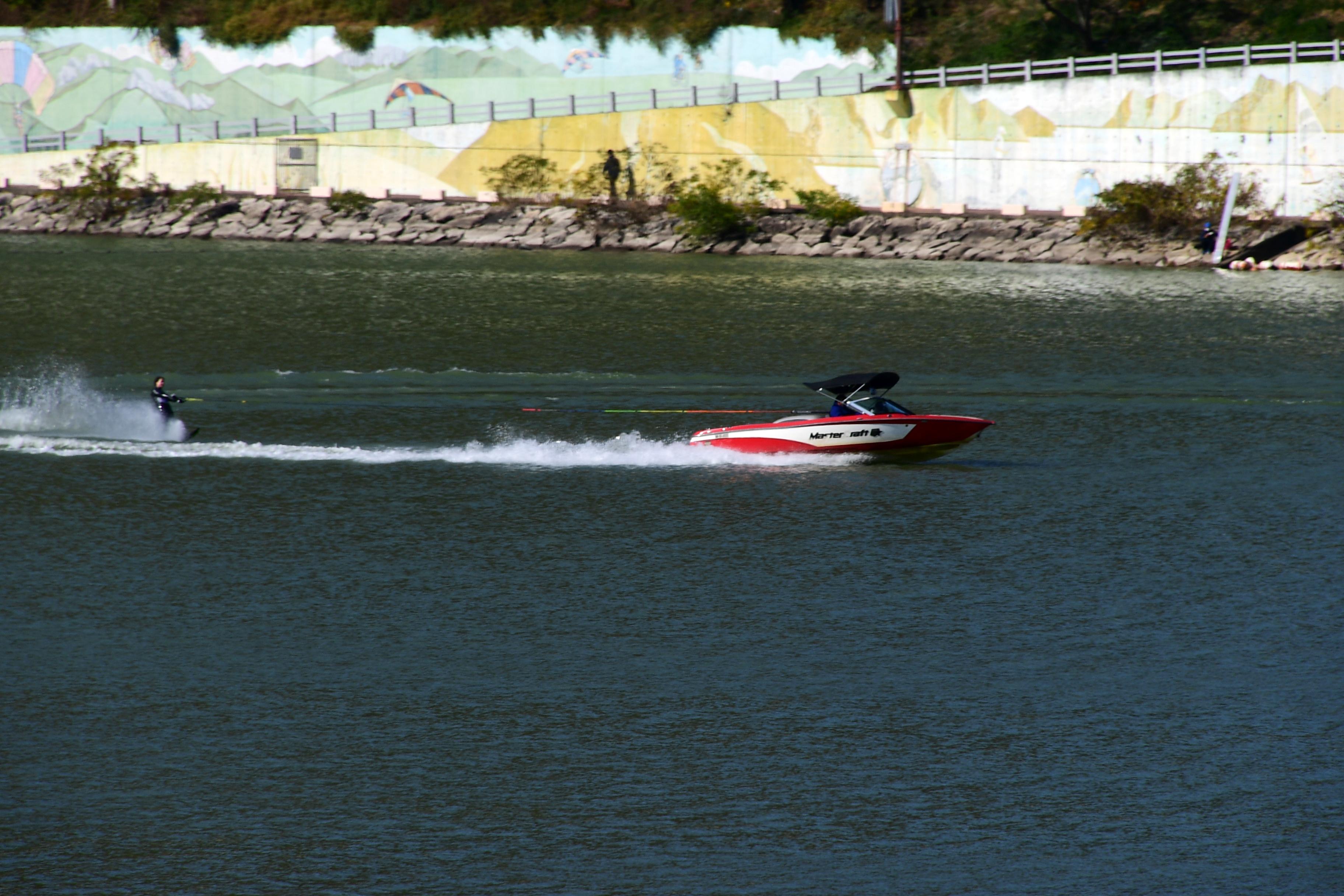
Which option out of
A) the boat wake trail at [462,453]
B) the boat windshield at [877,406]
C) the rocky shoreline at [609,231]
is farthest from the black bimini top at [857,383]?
the rocky shoreline at [609,231]

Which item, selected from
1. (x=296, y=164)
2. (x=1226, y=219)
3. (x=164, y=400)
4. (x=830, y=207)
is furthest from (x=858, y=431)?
(x=296, y=164)

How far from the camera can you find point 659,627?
31.2 meters

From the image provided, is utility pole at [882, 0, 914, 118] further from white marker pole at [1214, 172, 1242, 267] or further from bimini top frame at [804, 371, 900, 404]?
bimini top frame at [804, 371, 900, 404]

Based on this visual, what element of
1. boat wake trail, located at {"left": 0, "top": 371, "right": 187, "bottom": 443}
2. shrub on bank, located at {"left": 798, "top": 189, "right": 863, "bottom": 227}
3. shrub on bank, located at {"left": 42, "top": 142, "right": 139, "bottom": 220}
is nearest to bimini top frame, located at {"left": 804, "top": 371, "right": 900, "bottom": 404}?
boat wake trail, located at {"left": 0, "top": 371, "right": 187, "bottom": 443}

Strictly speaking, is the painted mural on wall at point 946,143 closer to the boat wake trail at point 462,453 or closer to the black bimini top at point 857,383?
the black bimini top at point 857,383

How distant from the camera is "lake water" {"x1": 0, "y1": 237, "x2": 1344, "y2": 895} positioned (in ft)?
75.3

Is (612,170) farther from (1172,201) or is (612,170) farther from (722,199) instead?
(1172,201)

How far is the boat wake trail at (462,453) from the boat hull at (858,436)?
0.34 meters

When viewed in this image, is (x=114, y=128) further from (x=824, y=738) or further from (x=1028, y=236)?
(x=824, y=738)

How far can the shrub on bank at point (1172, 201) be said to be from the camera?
83062 millimetres

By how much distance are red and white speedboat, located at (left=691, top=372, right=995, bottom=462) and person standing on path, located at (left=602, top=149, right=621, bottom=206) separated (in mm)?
53788

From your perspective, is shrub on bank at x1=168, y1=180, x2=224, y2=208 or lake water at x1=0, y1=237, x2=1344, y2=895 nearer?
lake water at x1=0, y1=237, x2=1344, y2=895

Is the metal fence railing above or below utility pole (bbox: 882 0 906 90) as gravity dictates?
below

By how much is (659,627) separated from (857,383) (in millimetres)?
13663
